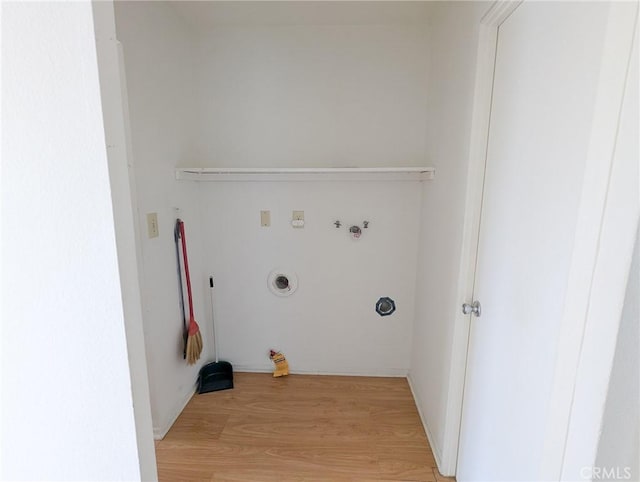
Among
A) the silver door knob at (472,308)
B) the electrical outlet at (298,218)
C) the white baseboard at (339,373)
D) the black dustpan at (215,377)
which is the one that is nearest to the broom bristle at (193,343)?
the black dustpan at (215,377)

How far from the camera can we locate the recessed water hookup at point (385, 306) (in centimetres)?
237

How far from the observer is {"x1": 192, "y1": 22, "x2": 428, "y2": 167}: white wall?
6.91ft

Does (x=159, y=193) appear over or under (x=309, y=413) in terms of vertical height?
over

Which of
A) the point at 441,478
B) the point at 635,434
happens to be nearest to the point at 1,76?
the point at 635,434

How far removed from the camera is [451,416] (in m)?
1.53

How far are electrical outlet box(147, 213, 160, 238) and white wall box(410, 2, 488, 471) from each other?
1596 millimetres

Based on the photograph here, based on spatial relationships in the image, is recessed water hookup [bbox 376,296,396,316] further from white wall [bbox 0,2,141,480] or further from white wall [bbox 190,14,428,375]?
white wall [bbox 0,2,141,480]

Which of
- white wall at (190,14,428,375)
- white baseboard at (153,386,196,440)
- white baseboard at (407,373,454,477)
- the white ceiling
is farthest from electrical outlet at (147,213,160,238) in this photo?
white baseboard at (407,373,454,477)

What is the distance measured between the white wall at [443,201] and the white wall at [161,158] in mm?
1587

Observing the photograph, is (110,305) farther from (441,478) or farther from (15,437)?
(441,478)

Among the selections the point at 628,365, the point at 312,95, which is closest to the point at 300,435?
the point at 628,365

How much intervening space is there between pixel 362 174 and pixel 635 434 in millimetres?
1817

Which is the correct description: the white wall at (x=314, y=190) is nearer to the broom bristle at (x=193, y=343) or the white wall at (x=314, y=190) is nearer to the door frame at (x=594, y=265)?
the broom bristle at (x=193, y=343)

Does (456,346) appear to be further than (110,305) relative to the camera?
Yes
